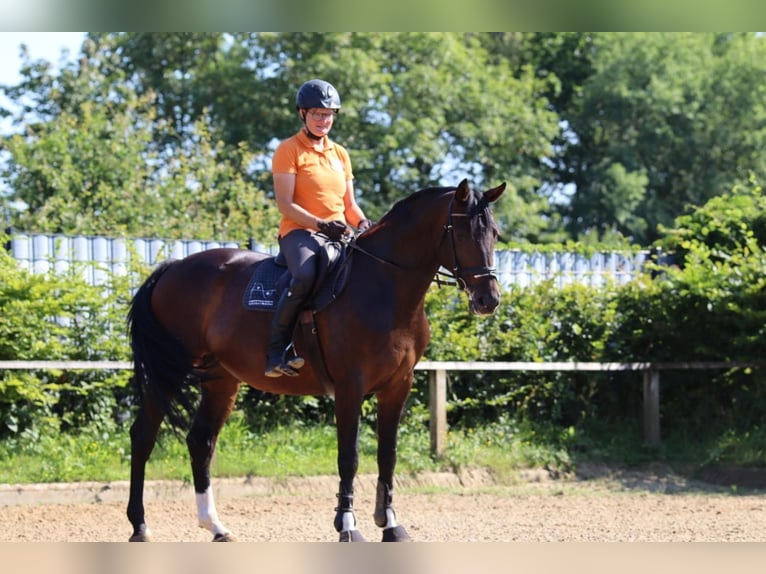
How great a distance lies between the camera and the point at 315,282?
21.1 ft

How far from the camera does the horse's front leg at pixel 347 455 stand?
623 centimetres

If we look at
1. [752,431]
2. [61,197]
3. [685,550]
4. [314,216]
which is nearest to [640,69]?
[61,197]

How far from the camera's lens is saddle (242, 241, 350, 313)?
21.1 feet

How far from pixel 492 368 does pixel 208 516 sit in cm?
467

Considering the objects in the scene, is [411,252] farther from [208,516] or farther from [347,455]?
[208,516]

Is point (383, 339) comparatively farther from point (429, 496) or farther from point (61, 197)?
point (61, 197)

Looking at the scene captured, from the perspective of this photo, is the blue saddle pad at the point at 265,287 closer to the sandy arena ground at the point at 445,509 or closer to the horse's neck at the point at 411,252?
the horse's neck at the point at 411,252

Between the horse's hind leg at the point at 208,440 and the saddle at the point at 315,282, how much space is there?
33.4 inches

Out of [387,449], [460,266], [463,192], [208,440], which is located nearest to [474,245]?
[460,266]

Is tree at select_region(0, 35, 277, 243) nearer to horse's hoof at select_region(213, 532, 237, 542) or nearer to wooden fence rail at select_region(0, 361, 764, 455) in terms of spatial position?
wooden fence rail at select_region(0, 361, 764, 455)

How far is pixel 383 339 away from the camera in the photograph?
20.4 ft

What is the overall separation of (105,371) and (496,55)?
23.7m

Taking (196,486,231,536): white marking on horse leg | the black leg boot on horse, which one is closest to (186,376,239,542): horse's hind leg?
(196,486,231,536): white marking on horse leg


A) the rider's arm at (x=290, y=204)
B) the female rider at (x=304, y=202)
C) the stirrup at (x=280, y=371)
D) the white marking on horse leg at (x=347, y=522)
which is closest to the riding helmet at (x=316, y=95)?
the female rider at (x=304, y=202)
